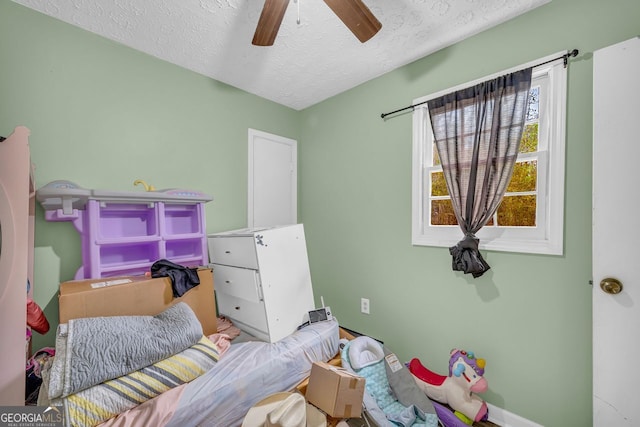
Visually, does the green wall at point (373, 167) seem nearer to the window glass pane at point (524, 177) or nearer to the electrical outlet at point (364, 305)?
the electrical outlet at point (364, 305)

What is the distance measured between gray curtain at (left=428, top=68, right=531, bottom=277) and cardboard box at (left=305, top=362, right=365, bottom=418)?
3.13 ft

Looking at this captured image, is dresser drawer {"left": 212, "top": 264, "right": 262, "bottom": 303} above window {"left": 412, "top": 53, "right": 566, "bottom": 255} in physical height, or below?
below

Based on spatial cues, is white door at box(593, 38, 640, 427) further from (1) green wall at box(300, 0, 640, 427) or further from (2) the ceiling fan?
(2) the ceiling fan

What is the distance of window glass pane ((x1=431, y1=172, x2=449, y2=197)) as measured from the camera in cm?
192

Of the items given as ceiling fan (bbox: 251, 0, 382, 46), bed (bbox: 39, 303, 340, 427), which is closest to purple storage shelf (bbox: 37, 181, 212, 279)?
bed (bbox: 39, 303, 340, 427)

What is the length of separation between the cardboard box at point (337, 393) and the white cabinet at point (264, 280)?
16.6 inches

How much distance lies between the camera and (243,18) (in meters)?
1.55

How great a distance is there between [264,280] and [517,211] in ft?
5.42

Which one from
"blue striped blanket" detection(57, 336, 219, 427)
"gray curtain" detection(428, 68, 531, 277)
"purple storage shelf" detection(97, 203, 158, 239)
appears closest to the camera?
"blue striped blanket" detection(57, 336, 219, 427)

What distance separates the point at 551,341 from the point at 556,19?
179cm

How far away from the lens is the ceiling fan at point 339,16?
1171mm

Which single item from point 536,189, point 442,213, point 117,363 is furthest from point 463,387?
point 117,363

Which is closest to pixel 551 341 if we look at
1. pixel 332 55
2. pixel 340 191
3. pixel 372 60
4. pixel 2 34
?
pixel 340 191

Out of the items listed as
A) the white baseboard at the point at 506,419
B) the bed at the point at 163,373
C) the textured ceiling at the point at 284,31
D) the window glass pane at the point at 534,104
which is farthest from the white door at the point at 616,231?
the bed at the point at 163,373
